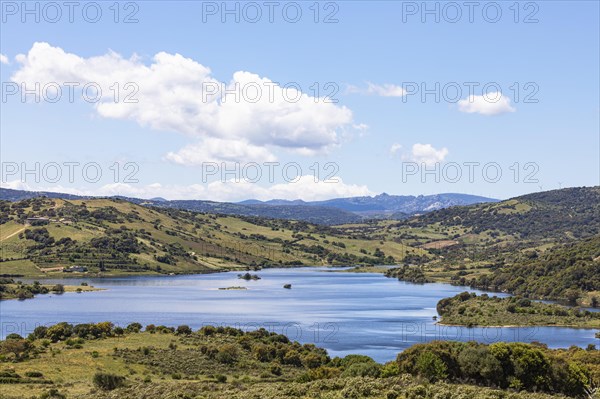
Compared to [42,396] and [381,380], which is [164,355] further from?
[381,380]

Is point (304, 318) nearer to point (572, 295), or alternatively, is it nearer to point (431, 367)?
point (572, 295)

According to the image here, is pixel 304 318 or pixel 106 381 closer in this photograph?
pixel 106 381

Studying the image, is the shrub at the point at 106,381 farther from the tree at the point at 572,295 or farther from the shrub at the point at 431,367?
the tree at the point at 572,295

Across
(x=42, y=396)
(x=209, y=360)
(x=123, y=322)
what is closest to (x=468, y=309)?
(x=123, y=322)

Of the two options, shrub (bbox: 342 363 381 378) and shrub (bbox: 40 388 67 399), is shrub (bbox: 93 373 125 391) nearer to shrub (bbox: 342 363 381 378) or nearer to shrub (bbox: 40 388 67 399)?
shrub (bbox: 40 388 67 399)

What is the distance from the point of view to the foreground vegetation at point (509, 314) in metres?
150

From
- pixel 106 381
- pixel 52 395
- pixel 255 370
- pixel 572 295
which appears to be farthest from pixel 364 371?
pixel 572 295

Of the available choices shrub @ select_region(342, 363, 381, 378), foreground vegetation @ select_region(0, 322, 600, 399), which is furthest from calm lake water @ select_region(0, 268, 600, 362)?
shrub @ select_region(342, 363, 381, 378)

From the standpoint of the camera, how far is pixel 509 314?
520ft

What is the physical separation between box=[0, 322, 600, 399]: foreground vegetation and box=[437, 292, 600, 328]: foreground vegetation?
200ft

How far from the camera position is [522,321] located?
151 metres

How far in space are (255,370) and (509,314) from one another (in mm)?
88938

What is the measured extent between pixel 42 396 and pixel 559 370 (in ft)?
165

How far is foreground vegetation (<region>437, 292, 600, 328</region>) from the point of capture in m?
150
